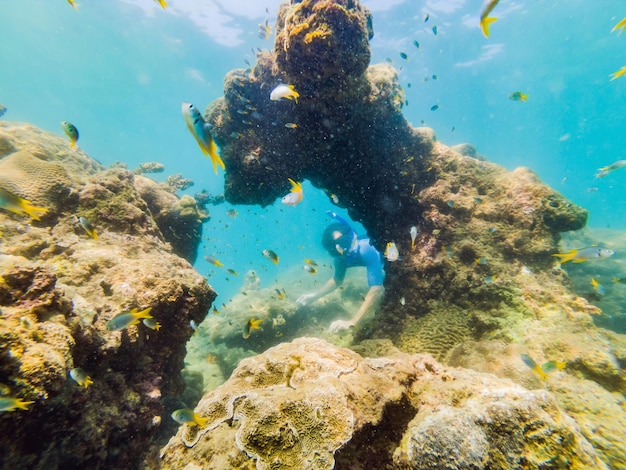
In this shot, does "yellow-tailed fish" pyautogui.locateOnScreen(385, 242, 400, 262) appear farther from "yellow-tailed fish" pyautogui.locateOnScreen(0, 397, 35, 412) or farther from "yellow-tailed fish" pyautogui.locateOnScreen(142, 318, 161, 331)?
"yellow-tailed fish" pyautogui.locateOnScreen(0, 397, 35, 412)

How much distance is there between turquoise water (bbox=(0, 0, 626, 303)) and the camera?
28266 mm

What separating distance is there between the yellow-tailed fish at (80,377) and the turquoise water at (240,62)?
587 centimetres

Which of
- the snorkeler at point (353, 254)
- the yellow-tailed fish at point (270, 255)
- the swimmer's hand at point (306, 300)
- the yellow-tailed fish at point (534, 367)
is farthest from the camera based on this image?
the swimmer's hand at point (306, 300)

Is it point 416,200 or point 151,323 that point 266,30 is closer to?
point 416,200

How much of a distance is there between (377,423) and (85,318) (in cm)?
340

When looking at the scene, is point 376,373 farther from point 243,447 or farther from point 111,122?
point 111,122

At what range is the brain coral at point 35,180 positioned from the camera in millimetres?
4633

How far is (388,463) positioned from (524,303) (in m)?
4.20

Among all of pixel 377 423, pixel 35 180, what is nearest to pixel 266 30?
pixel 35 180

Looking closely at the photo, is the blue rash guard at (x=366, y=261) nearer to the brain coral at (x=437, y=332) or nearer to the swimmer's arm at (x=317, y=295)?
the swimmer's arm at (x=317, y=295)

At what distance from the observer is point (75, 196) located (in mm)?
5121

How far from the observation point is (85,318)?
132 inches

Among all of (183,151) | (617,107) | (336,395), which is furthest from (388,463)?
(617,107)

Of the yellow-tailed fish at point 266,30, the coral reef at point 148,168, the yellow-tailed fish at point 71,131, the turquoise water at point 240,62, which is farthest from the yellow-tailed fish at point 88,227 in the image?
the yellow-tailed fish at point 266,30
